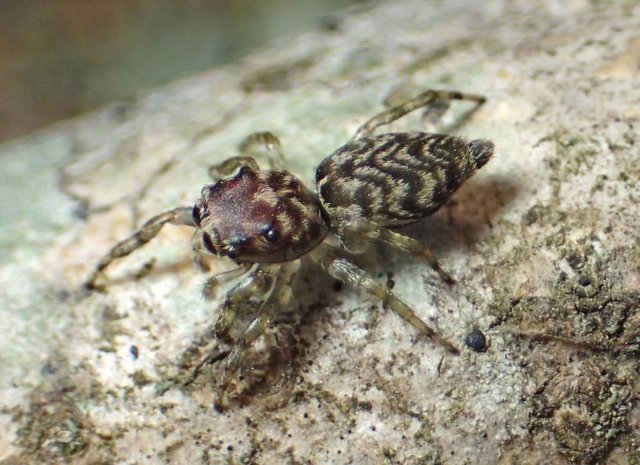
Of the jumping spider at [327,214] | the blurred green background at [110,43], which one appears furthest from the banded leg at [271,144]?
the blurred green background at [110,43]

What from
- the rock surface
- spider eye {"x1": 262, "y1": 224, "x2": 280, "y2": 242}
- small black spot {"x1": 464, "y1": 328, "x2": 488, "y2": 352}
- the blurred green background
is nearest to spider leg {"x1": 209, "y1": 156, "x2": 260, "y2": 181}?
the rock surface

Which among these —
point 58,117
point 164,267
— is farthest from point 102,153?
point 58,117

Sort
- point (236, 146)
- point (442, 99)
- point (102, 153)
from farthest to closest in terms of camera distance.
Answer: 1. point (102, 153)
2. point (236, 146)
3. point (442, 99)

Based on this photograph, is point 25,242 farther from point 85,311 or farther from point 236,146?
point 236,146

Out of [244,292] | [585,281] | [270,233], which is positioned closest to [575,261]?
[585,281]

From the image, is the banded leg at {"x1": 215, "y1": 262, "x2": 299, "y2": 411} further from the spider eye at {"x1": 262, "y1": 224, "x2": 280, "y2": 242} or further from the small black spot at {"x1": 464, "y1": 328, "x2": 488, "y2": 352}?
the small black spot at {"x1": 464, "y1": 328, "x2": 488, "y2": 352}

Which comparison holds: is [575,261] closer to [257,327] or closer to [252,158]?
[257,327]
